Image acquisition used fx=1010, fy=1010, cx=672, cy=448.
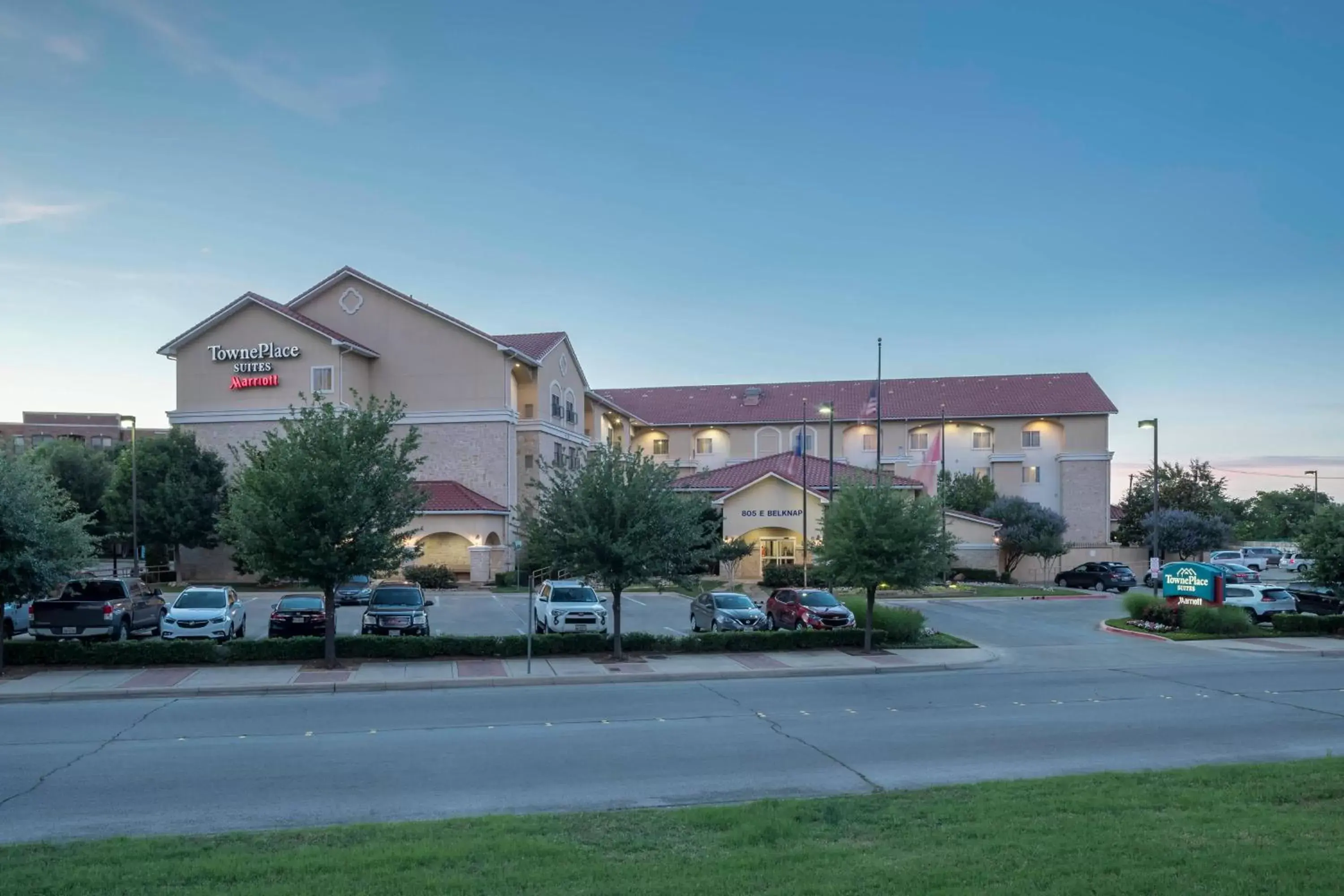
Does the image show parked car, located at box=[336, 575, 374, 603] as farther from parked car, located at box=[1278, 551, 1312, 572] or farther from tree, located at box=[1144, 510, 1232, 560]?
tree, located at box=[1144, 510, 1232, 560]

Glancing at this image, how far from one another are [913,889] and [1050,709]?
1127 centimetres

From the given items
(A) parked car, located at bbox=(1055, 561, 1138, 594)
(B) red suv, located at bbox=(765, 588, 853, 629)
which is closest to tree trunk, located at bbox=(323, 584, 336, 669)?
(B) red suv, located at bbox=(765, 588, 853, 629)

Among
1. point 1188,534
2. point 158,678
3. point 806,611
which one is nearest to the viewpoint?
point 158,678

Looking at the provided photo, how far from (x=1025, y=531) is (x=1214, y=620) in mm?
28534

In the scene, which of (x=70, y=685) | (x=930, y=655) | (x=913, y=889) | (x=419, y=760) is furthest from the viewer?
(x=930, y=655)

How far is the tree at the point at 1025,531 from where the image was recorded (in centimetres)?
5862

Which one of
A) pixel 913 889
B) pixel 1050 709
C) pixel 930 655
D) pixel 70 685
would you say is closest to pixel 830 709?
pixel 1050 709

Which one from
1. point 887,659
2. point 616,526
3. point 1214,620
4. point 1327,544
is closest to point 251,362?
point 616,526

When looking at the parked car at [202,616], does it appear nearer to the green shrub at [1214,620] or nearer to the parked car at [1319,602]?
the green shrub at [1214,620]

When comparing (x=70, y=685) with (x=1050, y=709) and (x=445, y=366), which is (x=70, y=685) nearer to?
(x=1050, y=709)

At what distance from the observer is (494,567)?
51.8m

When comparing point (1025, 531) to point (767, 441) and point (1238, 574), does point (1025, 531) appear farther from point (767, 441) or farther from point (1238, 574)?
point (767, 441)

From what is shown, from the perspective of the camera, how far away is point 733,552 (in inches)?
2071

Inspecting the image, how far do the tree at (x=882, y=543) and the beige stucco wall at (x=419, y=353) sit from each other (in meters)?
30.0
